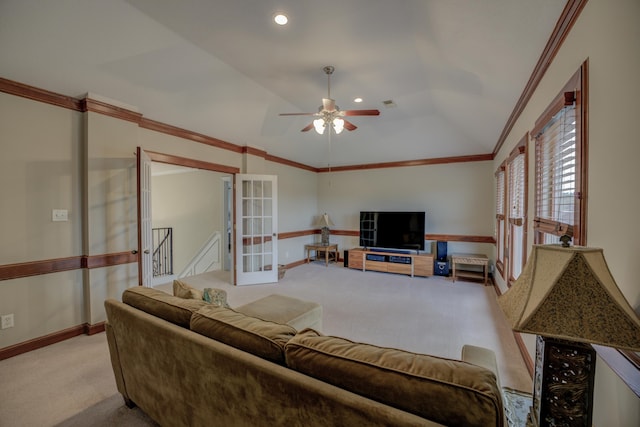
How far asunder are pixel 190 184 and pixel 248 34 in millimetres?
5214

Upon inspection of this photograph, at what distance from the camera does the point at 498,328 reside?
125 inches

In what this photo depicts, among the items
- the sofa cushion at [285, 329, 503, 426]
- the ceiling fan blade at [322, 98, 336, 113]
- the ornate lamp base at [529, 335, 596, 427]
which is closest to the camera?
the sofa cushion at [285, 329, 503, 426]

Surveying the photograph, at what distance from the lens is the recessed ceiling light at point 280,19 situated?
2211 mm

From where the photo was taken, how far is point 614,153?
116 centimetres

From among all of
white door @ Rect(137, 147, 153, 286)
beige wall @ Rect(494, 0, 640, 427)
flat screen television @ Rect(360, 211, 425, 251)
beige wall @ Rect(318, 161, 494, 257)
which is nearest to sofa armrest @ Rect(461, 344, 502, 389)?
beige wall @ Rect(494, 0, 640, 427)

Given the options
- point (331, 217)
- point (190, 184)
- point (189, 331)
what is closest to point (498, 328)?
point (189, 331)

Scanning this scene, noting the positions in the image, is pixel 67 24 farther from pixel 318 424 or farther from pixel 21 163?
pixel 318 424

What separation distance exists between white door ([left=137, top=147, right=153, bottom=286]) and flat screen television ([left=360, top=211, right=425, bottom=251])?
440cm

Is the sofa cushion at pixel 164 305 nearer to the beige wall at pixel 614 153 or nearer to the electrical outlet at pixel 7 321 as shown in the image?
the electrical outlet at pixel 7 321

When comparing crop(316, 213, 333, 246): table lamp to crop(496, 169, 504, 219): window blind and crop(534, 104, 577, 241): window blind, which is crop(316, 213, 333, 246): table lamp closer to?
crop(496, 169, 504, 219): window blind

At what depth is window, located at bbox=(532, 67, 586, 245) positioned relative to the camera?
145cm

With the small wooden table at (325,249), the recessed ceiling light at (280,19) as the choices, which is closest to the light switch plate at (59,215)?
the recessed ceiling light at (280,19)

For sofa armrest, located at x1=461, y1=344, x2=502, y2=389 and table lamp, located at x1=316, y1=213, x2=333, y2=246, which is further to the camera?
table lamp, located at x1=316, y1=213, x2=333, y2=246

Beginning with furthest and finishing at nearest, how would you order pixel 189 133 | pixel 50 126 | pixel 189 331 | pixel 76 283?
pixel 189 133, pixel 76 283, pixel 50 126, pixel 189 331
